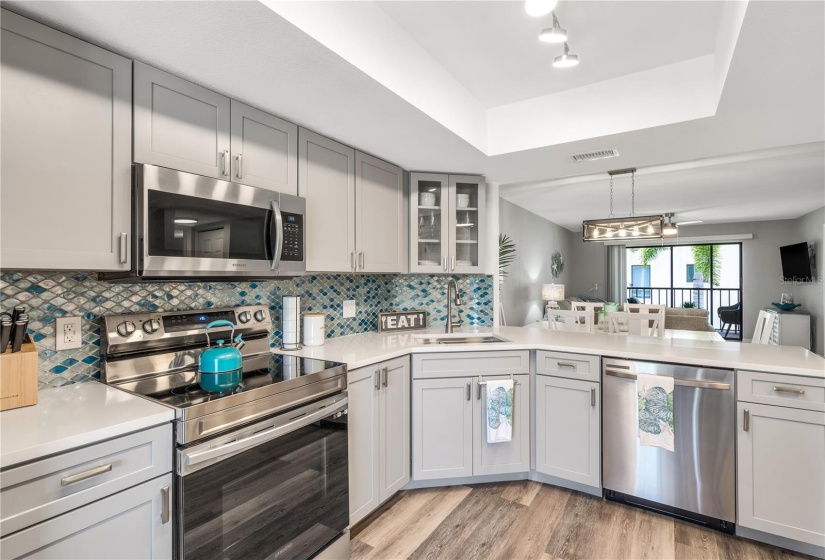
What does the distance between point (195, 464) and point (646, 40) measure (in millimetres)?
2555

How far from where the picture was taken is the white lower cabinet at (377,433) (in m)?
2.14

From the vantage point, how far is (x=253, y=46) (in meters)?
1.49

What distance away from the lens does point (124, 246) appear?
1486mm

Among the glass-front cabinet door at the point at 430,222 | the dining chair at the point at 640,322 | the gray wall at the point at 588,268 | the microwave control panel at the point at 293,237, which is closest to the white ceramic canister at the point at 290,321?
the microwave control panel at the point at 293,237

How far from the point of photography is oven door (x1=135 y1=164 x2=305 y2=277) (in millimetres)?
1536

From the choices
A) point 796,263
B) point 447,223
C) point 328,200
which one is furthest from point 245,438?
point 796,263

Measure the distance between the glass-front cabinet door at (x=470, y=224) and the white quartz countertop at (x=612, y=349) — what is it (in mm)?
622

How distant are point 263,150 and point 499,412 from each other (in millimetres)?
1990

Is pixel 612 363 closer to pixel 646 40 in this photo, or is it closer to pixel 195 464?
pixel 646 40

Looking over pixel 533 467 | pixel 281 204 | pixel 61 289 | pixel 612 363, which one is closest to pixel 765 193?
pixel 612 363

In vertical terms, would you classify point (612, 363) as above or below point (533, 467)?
above

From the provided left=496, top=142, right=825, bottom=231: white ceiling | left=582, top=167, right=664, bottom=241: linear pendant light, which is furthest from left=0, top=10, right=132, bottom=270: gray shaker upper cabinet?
left=496, top=142, right=825, bottom=231: white ceiling

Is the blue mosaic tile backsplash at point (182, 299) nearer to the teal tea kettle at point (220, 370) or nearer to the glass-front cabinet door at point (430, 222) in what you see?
the glass-front cabinet door at point (430, 222)

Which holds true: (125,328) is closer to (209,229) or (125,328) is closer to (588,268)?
(209,229)
